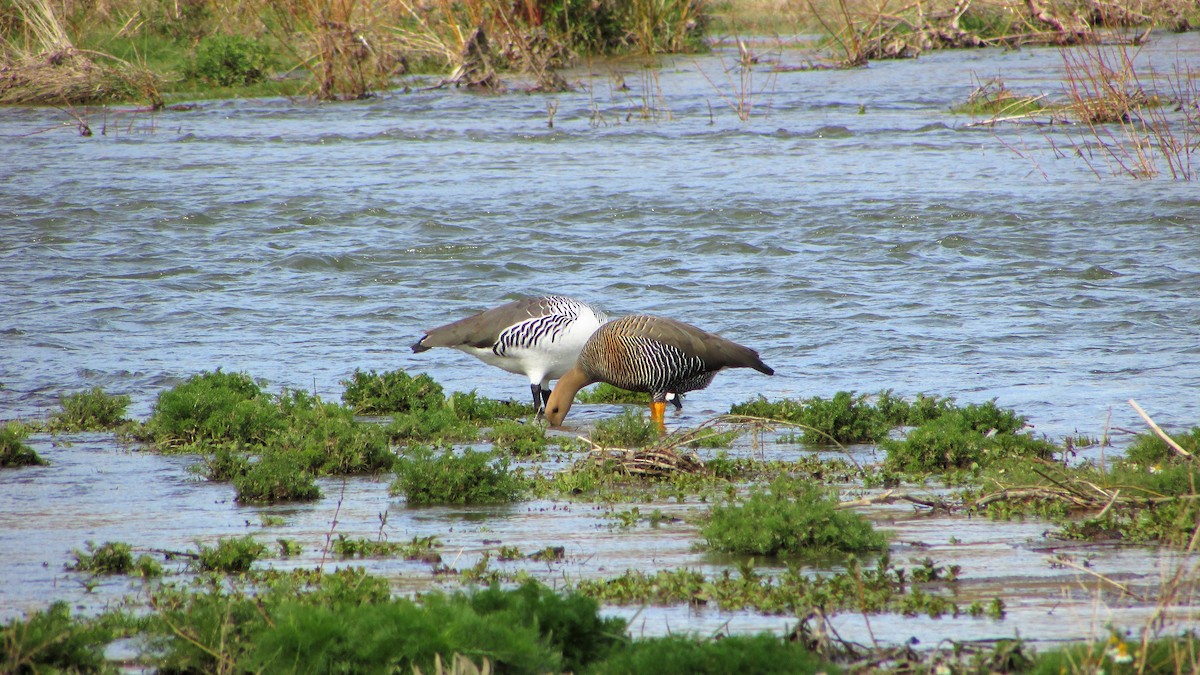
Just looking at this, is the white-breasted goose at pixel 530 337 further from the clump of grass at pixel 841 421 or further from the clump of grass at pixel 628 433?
the clump of grass at pixel 841 421

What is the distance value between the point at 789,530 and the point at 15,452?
4298 mm

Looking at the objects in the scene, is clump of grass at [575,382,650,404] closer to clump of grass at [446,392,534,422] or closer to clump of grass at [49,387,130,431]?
clump of grass at [446,392,534,422]

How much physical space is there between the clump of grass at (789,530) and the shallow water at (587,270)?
0.16 m

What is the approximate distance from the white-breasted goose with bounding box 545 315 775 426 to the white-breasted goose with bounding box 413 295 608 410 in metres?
0.50

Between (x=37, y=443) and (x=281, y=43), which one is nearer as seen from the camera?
(x=37, y=443)

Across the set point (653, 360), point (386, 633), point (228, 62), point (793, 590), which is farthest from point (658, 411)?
point (228, 62)

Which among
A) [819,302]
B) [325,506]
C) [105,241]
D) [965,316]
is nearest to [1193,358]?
[965,316]

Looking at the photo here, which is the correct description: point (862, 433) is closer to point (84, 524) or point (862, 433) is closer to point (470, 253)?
point (84, 524)

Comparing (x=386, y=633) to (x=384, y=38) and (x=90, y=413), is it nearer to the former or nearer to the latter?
(x=90, y=413)

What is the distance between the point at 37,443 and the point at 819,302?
7519mm

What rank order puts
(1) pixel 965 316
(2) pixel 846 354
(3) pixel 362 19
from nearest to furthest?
(2) pixel 846 354 < (1) pixel 965 316 < (3) pixel 362 19

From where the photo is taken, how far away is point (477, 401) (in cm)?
938

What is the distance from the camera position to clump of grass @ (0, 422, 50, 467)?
753 centimetres

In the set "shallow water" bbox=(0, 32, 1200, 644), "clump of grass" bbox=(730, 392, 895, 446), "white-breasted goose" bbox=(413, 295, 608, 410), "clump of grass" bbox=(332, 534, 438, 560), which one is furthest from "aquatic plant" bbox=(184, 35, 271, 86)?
"clump of grass" bbox=(332, 534, 438, 560)
